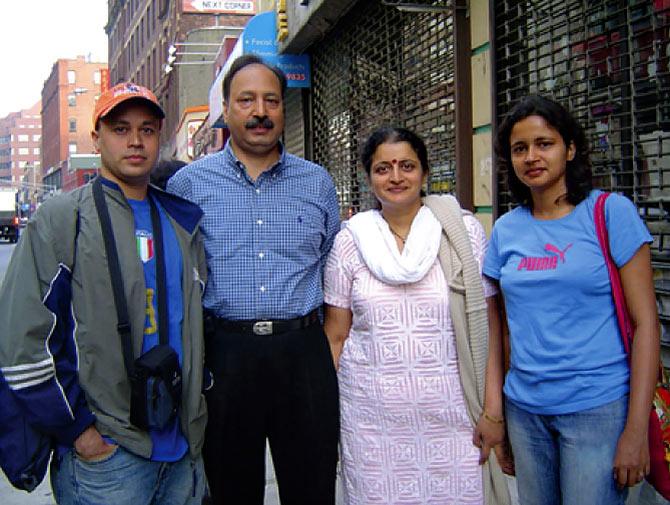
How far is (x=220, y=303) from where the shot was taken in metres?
2.64

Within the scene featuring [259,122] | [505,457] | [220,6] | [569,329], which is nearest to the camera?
[569,329]

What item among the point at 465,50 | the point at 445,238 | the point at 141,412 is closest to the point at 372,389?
the point at 445,238

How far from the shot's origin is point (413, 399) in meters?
2.55

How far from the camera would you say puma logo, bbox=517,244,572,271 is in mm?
2125

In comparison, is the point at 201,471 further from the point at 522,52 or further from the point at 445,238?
the point at 522,52

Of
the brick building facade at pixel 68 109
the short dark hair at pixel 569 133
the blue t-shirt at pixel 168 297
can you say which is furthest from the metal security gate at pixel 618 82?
the brick building facade at pixel 68 109

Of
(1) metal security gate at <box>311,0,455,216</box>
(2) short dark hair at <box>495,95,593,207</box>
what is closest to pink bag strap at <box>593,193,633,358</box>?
(2) short dark hair at <box>495,95,593,207</box>

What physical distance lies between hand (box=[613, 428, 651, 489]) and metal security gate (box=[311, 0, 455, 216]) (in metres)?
2.56

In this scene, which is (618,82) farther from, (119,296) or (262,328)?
(119,296)

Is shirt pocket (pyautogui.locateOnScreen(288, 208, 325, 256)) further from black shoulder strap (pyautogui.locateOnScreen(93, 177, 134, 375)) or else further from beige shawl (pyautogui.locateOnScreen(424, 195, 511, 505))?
black shoulder strap (pyautogui.locateOnScreen(93, 177, 134, 375))

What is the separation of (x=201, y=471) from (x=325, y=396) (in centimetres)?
56

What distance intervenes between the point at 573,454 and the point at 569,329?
40cm

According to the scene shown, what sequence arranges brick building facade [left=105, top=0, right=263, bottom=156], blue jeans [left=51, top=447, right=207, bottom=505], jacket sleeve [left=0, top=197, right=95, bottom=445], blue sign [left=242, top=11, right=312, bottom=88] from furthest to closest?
brick building facade [left=105, top=0, right=263, bottom=156] → blue sign [left=242, top=11, right=312, bottom=88] → blue jeans [left=51, top=447, right=207, bottom=505] → jacket sleeve [left=0, top=197, right=95, bottom=445]

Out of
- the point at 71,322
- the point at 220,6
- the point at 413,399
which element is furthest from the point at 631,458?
the point at 220,6
